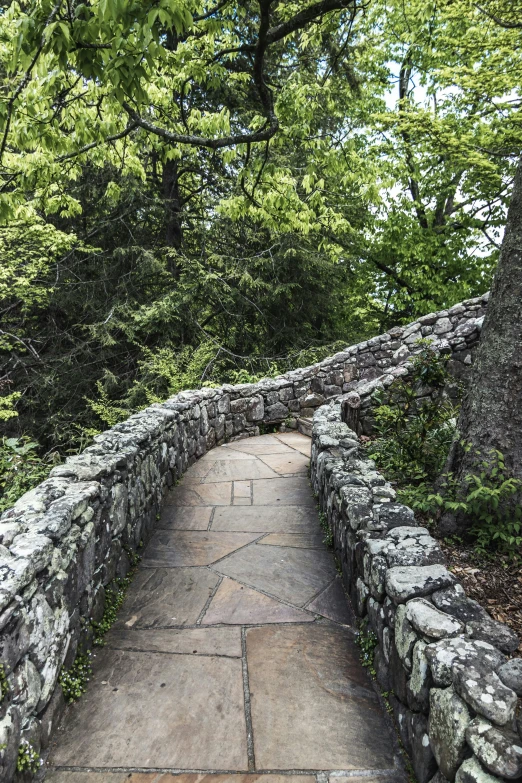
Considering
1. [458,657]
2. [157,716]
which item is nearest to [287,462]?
[157,716]

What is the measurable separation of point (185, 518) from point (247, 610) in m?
1.75

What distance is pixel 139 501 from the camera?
4051mm

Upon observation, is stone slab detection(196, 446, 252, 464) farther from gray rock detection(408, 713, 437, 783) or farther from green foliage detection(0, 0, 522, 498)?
gray rock detection(408, 713, 437, 783)

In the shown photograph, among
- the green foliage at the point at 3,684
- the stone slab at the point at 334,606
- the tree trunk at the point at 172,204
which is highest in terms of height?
the tree trunk at the point at 172,204

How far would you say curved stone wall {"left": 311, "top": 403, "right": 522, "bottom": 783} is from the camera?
4.89 feet

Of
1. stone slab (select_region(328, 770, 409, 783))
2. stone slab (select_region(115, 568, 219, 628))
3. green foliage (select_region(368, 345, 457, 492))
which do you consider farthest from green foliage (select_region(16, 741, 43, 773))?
green foliage (select_region(368, 345, 457, 492))

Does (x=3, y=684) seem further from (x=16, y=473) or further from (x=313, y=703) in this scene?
(x=16, y=473)

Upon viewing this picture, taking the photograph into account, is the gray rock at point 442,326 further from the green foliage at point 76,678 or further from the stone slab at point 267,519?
the green foliage at point 76,678

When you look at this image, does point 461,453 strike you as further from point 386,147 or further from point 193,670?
point 386,147

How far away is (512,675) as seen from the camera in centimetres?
162

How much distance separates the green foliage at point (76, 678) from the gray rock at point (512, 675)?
1.98 meters

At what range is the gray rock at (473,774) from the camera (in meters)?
1.42

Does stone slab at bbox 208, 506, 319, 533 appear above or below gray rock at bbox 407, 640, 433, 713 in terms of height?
below

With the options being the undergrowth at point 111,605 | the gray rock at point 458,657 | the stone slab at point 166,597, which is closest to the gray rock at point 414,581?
the gray rock at point 458,657
